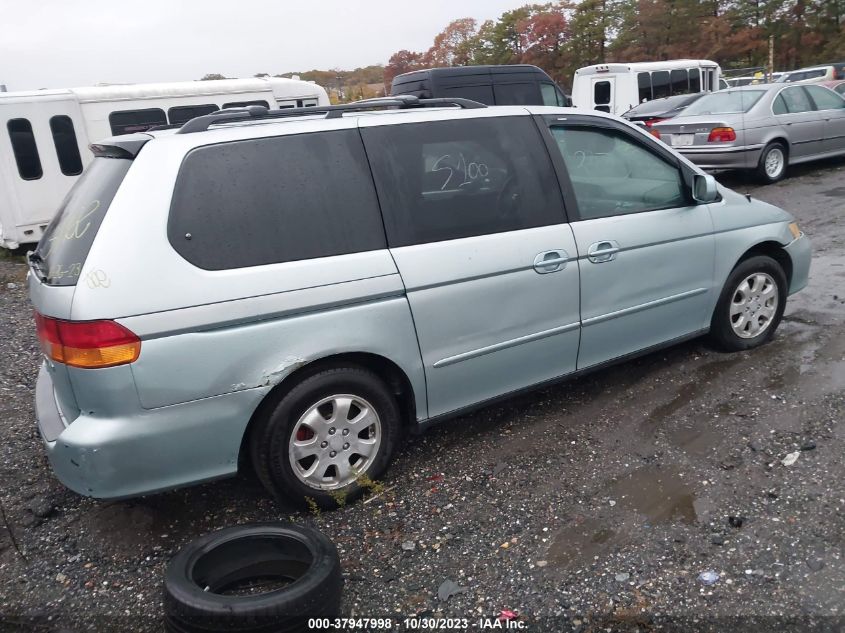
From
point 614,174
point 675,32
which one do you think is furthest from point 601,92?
point 675,32

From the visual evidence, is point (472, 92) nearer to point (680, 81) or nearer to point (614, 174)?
point (614, 174)

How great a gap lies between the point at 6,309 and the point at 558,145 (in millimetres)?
6664

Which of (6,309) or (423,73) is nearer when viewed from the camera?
(6,309)

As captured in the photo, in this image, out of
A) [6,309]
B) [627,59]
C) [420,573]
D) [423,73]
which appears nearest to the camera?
[420,573]

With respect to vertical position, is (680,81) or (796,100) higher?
(680,81)

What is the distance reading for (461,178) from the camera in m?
3.58

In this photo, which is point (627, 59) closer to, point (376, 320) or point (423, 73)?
point (423, 73)

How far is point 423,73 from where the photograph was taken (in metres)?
9.65

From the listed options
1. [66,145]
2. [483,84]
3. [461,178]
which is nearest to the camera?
[461,178]

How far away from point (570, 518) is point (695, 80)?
70.9 feet

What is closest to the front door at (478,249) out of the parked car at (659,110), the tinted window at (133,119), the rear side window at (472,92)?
the rear side window at (472,92)

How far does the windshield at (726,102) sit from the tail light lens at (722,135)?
1.53 feet

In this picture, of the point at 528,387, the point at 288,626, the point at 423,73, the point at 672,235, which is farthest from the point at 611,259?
the point at 423,73

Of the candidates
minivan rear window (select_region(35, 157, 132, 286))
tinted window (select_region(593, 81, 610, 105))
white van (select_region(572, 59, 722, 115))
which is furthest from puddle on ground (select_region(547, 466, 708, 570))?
tinted window (select_region(593, 81, 610, 105))
